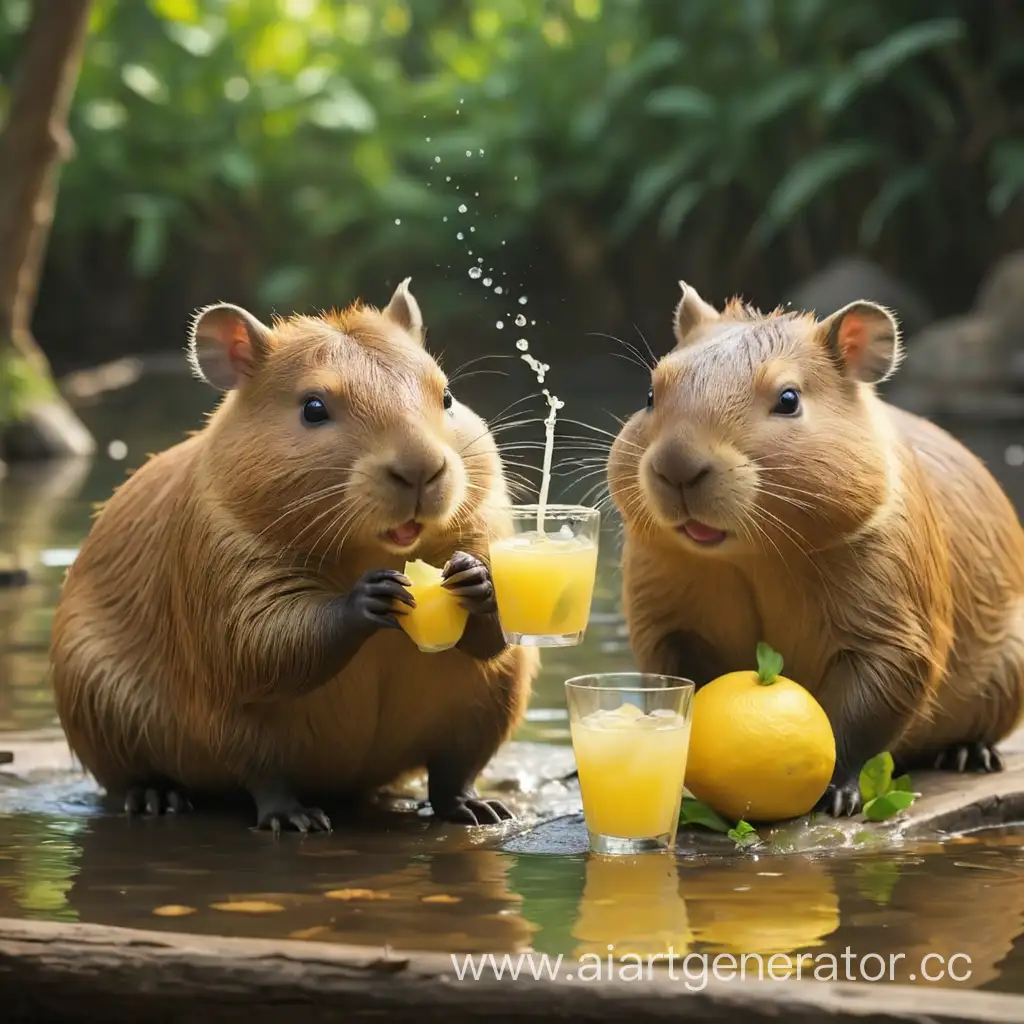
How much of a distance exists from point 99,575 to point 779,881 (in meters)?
2.23

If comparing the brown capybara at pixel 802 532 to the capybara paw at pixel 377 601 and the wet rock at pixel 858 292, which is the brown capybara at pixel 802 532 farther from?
the wet rock at pixel 858 292

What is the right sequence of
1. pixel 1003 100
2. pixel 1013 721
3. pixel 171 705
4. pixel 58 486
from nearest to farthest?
pixel 171 705
pixel 1013 721
pixel 58 486
pixel 1003 100

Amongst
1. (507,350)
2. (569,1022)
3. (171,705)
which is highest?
(507,350)

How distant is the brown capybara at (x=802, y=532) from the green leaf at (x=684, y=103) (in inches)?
701

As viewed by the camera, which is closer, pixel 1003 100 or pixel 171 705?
pixel 171 705

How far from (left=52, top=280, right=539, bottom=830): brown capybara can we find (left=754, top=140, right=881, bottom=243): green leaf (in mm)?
16415

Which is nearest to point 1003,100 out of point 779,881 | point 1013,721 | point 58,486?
point 58,486

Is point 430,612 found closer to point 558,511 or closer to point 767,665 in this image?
point 558,511

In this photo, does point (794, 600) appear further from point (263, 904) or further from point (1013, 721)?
point (263, 904)

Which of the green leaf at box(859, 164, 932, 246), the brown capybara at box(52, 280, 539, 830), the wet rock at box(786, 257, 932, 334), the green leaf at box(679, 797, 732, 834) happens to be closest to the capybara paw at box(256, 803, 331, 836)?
the brown capybara at box(52, 280, 539, 830)

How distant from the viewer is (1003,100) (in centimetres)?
2280

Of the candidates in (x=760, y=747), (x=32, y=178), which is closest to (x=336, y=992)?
(x=760, y=747)

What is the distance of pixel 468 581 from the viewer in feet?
15.8

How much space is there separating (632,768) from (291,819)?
3.35 ft
